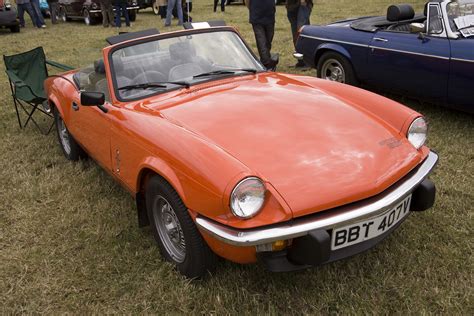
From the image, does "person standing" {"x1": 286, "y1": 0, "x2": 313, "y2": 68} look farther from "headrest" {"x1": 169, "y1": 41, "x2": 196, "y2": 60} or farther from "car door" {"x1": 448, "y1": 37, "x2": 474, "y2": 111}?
"headrest" {"x1": 169, "y1": 41, "x2": 196, "y2": 60}

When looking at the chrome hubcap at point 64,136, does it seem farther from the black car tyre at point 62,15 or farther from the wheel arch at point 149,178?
the black car tyre at point 62,15

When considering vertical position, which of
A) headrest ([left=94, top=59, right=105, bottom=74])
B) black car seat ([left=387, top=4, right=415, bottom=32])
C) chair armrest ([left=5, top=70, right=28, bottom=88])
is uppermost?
black car seat ([left=387, top=4, right=415, bottom=32])

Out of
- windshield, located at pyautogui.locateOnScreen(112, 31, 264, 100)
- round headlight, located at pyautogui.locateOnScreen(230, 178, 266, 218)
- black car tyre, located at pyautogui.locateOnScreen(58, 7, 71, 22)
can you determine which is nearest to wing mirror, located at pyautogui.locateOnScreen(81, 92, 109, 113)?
windshield, located at pyautogui.locateOnScreen(112, 31, 264, 100)

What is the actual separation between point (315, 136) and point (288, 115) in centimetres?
30

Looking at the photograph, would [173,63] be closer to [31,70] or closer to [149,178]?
[149,178]

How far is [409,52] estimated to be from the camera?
15.9ft

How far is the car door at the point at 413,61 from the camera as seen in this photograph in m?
4.57

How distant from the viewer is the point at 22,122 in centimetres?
577

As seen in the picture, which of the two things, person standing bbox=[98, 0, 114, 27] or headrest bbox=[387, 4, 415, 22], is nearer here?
headrest bbox=[387, 4, 415, 22]

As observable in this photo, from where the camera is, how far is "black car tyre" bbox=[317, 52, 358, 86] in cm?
567

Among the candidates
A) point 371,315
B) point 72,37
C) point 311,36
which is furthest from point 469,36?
point 72,37

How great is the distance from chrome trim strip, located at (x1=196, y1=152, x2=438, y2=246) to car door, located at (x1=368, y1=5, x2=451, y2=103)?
2.76 m

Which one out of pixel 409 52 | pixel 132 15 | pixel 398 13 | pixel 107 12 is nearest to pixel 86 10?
pixel 107 12

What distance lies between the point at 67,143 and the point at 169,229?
2.38m
